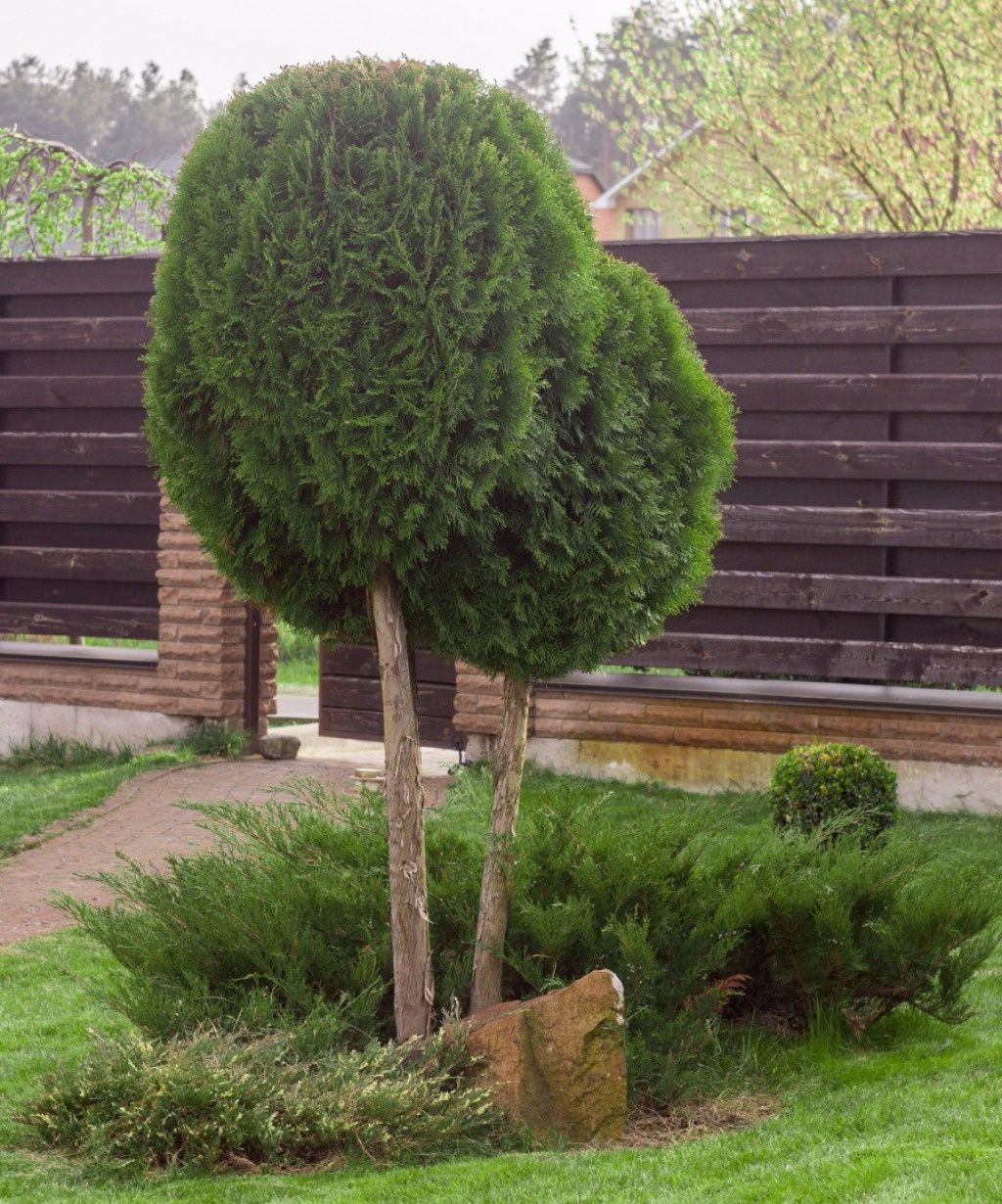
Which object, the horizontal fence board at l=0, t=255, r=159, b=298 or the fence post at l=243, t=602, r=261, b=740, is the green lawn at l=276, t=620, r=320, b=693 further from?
the horizontal fence board at l=0, t=255, r=159, b=298

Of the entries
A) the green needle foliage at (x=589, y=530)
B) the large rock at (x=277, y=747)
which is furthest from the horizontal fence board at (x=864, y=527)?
the green needle foliage at (x=589, y=530)

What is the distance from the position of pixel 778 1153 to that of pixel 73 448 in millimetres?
9795

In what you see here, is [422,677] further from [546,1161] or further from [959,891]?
[546,1161]

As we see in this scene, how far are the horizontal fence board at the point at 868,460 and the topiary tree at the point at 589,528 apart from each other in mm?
4885

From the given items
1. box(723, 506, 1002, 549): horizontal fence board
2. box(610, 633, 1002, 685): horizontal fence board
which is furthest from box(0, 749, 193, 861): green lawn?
box(723, 506, 1002, 549): horizontal fence board

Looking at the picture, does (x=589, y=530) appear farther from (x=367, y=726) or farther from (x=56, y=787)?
(x=367, y=726)

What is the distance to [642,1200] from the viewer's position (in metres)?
4.23

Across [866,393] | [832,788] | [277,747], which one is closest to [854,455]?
[866,393]

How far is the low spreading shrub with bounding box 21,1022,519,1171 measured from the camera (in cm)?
468

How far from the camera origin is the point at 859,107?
17.8 metres

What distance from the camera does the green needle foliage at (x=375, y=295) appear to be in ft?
16.1

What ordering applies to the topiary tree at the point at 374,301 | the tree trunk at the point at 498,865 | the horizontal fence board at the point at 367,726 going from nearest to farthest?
the topiary tree at the point at 374,301, the tree trunk at the point at 498,865, the horizontal fence board at the point at 367,726

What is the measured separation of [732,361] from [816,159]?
9.13m

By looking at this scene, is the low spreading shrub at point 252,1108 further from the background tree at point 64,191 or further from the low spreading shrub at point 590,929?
the background tree at point 64,191
